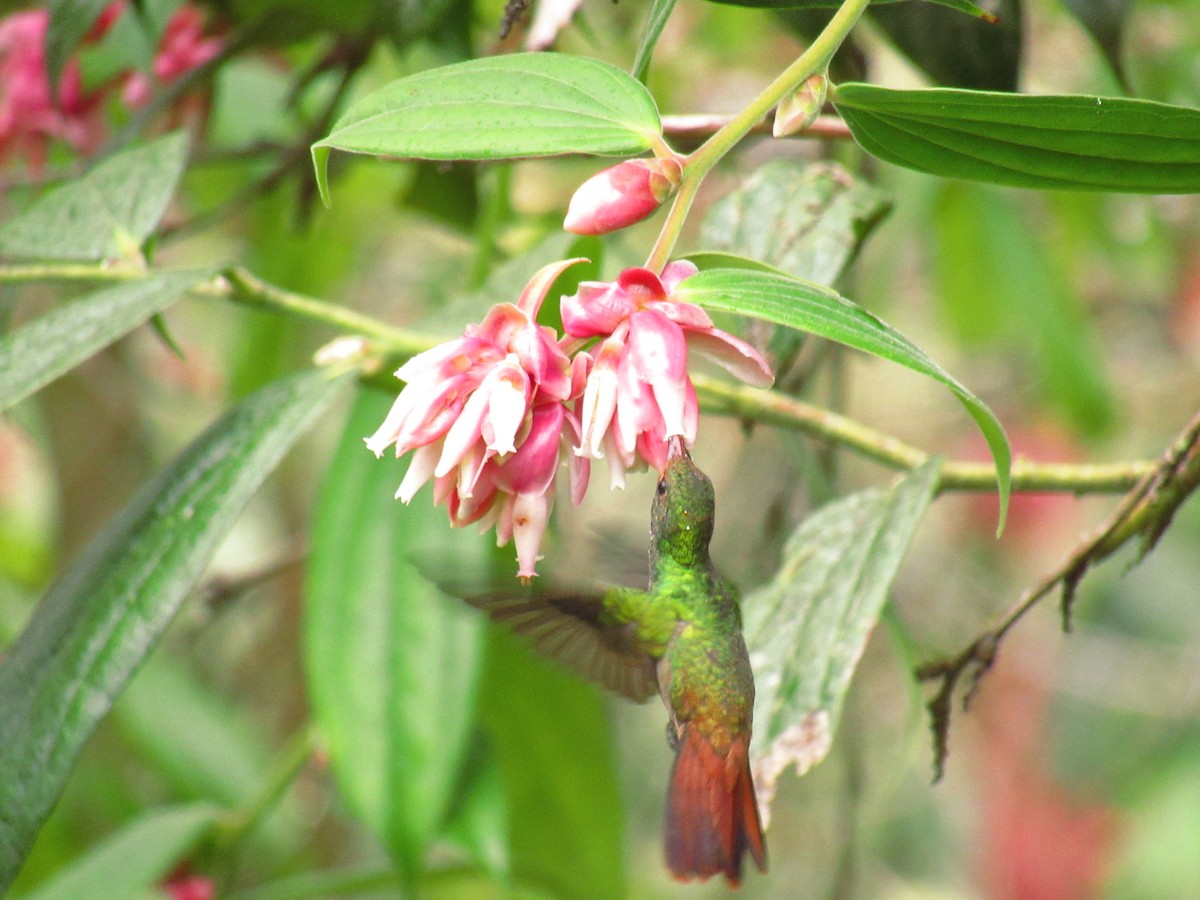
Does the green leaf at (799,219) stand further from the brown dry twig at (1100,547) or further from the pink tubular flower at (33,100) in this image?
the pink tubular flower at (33,100)

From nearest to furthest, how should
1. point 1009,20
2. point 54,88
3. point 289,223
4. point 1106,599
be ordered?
point 1009,20, point 54,88, point 289,223, point 1106,599

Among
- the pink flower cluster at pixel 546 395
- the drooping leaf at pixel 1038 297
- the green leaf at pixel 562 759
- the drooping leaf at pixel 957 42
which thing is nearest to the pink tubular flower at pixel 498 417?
the pink flower cluster at pixel 546 395

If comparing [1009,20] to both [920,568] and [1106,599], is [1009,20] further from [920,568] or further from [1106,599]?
[1106,599]

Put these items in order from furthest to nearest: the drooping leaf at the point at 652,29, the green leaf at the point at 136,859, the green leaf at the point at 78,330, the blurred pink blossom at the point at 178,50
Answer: the blurred pink blossom at the point at 178,50 < the green leaf at the point at 136,859 < the green leaf at the point at 78,330 < the drooping leaf at the point at 652,29

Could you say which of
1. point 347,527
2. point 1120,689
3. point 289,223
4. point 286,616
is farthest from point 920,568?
point 347,527

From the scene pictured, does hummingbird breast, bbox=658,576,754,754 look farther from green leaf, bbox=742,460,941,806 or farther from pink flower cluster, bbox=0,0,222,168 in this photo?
pink flower cluster, bbox=0,0,222,168

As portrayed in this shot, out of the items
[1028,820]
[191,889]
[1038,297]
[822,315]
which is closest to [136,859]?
[191,889]
